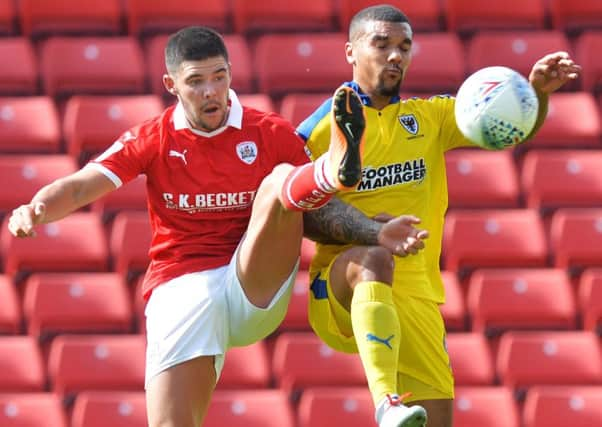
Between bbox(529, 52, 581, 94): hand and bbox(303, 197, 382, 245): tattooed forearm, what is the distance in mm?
756

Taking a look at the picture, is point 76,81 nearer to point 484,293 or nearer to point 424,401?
point 484,293

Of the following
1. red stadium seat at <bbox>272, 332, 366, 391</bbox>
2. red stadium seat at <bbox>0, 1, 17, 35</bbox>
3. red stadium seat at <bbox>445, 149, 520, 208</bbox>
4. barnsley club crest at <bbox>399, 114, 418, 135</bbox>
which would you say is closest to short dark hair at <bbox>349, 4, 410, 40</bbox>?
barnsley club crest at <bbox>399, 114, 418, 135</bbox>

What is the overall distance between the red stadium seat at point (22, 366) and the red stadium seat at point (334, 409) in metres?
1.19

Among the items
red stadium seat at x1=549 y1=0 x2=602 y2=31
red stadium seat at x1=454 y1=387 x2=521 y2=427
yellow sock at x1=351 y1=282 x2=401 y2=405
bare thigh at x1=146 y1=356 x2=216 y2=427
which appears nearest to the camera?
yellow sock at x1=351 y1=282 x2=401 y2=405

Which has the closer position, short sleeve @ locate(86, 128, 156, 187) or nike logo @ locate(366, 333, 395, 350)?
nike logo @ locate(366, 333, 395, 350)

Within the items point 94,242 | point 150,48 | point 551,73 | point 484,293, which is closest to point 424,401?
point 551,73

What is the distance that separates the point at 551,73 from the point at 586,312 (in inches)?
97.8

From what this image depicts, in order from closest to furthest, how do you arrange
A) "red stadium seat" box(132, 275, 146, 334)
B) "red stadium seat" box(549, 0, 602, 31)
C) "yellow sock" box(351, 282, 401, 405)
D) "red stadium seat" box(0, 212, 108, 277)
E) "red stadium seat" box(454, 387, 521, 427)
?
"yellow sock" box(351, 282, 401, 405)
"red stadium seat" box(454, 387, 521, 427)
"red stadium seat" box(132, 275, 146, 334)
"red stadium seat" box(0, 212, 108, 277)
"red stadium seat" box(549, 0, 602, 31)

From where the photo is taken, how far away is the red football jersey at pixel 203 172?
5000mm

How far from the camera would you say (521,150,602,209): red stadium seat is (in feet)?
24.8

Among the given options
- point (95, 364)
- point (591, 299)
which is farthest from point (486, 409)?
point (95, 364)

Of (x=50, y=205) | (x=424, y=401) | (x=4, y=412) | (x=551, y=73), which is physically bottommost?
(x=4, y=412)

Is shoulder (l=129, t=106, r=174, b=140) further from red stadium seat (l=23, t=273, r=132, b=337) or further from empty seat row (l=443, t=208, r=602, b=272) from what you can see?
empty seat row (l=443, t=208, r=602, b=272)

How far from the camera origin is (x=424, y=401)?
507cm
